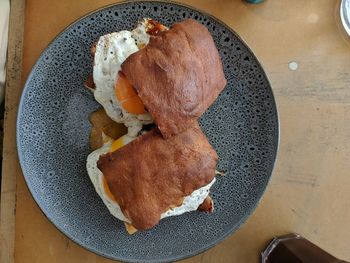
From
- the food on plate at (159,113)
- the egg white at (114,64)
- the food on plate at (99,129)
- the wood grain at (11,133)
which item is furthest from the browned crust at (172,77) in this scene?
the wood grain at (11,133)

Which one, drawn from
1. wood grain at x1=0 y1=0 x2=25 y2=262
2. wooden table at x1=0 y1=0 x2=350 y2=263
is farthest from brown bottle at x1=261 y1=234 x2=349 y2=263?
wood grain at x1=0 y1=0 x2=25 y2=262

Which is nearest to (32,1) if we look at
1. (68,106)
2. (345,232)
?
(68,106)

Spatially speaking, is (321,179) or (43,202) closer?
(43,202)

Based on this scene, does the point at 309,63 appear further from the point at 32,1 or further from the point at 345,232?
the point at 32,1

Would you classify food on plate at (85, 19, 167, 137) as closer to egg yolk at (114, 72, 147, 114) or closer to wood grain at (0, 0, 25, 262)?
egg yolk at (114, 72, 147, 114)

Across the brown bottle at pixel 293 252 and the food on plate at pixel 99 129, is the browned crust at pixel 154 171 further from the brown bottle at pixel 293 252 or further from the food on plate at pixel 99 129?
the brown bottle at pixel 293 252
